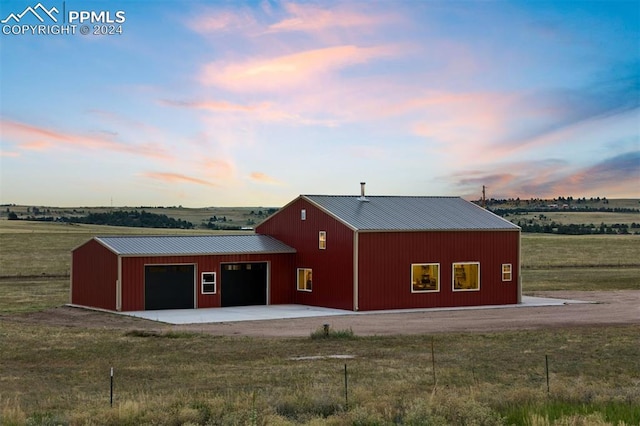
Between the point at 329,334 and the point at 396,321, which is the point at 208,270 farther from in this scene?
the point at 329,334

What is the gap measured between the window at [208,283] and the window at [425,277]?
9.22m

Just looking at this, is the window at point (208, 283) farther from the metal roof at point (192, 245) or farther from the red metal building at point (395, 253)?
the red metal building at point (395, 253)

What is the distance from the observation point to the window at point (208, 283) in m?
41.3

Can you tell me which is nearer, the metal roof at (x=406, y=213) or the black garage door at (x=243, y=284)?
the metal roof at (x=406, y=213)

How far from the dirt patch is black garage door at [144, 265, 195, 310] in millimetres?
2486

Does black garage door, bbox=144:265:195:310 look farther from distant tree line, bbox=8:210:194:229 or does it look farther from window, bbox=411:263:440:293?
distant tree line, bbox=8:210:194:229

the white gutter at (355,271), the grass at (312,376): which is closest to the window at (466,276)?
the white gutter at (355,271)

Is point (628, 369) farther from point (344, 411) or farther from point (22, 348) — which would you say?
point (22, 348)

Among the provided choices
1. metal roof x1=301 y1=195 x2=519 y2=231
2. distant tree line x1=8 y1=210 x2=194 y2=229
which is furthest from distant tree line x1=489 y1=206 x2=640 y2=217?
metal roof x1=301 y1=195 x2=519 y2=231

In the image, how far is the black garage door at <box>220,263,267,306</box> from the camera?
42.2 m

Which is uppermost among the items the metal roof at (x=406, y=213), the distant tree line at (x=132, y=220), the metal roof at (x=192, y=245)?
the distant tree line at (x=132, y=220)

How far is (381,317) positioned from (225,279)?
878 centimetres

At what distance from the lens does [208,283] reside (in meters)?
41.5

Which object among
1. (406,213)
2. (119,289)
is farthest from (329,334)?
(406,213)
